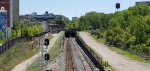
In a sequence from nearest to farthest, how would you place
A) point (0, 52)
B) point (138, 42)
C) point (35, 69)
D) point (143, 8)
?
1. point (35, 69)
2. point (0, 52)
3. point (138, 42)
4. point (143, 8)

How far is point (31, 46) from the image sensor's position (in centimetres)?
7294

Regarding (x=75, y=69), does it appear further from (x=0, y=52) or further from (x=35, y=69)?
(x=0, y=52)

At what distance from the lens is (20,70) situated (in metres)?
40.1

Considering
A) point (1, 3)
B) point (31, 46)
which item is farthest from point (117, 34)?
point (1, 3)

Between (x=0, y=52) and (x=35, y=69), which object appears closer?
(x=35, y=69)

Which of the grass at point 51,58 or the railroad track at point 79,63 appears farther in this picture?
the railroad track at point 79,63

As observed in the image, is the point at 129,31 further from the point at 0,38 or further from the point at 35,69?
the point at 35,69

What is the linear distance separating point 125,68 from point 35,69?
903cm

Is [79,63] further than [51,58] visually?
No

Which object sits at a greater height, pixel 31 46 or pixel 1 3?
pixel 1 3

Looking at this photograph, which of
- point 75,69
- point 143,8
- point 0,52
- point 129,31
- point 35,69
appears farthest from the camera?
point 143,8

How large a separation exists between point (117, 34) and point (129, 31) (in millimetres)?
2535

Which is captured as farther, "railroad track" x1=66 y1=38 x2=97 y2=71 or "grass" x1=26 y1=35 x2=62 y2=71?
"railroad track" x1=66 y1=38 x2=97 y2=71

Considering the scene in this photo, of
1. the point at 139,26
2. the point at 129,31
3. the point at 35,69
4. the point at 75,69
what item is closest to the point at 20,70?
the point at 35,69
